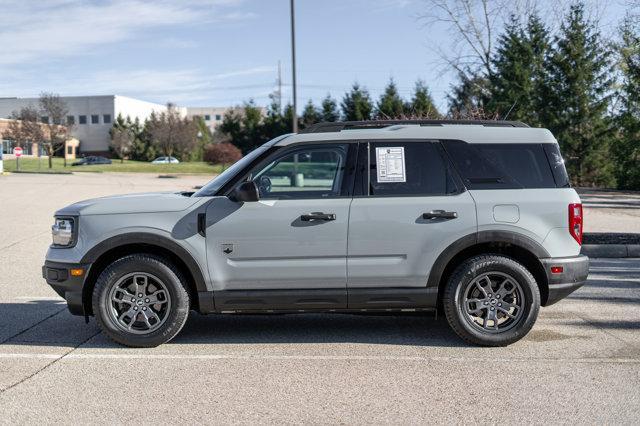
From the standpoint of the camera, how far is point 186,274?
600 centimetres

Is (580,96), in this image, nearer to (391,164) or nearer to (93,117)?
(391,164)

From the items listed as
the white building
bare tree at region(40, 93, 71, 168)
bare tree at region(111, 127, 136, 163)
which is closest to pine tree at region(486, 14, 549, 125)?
bare tree at region(40, 93, 71, 168)

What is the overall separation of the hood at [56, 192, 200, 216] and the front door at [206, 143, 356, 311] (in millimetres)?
316

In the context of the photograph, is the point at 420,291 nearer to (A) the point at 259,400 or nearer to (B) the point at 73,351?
(A) the point at 259,400

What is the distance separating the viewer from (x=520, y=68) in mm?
36750

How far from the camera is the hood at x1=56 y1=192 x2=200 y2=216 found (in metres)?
5.87

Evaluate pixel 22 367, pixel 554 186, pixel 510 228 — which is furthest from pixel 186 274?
pixel 554 186

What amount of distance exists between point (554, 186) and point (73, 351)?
4.29 metres

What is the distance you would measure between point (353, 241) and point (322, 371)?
1.13 m

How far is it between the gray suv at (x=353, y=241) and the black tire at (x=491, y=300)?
0.01 m

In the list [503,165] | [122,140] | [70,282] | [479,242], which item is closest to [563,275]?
[479,242]

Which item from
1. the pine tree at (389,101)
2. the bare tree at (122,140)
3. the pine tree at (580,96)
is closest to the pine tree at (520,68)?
the pine tree at (580,96)

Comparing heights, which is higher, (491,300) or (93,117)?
(93,117)

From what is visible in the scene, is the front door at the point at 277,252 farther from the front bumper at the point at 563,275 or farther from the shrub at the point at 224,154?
the shrub at the point at 224,154
